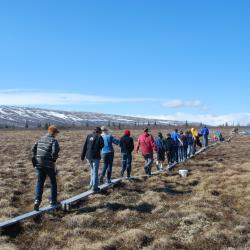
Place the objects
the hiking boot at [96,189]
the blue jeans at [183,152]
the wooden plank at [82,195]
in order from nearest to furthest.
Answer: the wooden plank at [82,195]
the hiking boot at [96,189]
the blue jeans at [183,152]

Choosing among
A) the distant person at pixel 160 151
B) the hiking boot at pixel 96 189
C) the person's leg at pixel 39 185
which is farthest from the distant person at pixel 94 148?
the distant person at pixel 160 151

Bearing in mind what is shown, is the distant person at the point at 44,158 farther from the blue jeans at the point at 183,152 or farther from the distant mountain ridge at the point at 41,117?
the distant mountain ridge at the point at 41,117

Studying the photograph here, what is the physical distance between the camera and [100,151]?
16.1 meters

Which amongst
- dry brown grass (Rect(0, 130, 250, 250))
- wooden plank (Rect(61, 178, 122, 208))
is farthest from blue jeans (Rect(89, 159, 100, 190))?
dry brown grass (Rect(0, 130, 250, 250))

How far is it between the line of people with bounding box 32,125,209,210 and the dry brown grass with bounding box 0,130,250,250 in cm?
78

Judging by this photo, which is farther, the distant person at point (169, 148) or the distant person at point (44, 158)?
the distant person at point (169, 148)

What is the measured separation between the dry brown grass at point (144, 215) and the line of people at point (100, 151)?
78 cm

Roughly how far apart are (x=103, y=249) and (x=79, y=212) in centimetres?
352

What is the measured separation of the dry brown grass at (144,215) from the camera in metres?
10.8

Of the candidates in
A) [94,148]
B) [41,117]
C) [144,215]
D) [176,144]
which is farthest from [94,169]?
[41,117]

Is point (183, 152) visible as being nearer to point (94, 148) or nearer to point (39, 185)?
point (94, 148)

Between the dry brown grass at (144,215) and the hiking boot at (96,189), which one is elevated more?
the hiking boot at (96,189)

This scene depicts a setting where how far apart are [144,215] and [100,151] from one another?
340 cm

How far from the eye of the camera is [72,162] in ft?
95.1
